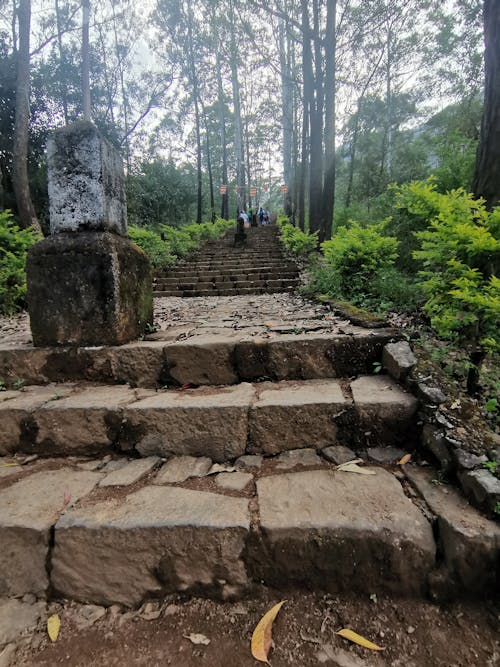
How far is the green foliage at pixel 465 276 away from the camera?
1.71m

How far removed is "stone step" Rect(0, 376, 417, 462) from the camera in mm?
1715

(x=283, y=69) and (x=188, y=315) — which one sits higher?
(x=283, y=69)

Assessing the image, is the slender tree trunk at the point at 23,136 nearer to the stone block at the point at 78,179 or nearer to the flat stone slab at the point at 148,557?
the stone block at the point at 78,179

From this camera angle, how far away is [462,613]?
1.12 metres

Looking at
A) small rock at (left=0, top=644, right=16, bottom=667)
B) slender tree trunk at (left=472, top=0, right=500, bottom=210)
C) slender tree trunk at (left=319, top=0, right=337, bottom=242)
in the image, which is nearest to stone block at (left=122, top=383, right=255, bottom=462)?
small rock at (left=0, top=644, right=16, bottom=667)

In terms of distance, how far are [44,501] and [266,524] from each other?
0.94 m

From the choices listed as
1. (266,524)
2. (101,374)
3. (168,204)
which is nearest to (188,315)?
(101,374)

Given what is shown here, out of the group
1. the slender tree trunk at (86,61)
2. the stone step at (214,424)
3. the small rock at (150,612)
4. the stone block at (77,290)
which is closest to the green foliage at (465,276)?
the stone step at (214,424)

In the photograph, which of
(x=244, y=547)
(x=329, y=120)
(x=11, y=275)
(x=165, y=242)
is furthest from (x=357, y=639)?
(x=329, y=120)

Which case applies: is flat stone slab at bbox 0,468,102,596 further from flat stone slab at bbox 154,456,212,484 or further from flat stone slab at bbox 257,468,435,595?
flat stone slab at bbox 257,468,435,595

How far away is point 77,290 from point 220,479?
61.2 inches

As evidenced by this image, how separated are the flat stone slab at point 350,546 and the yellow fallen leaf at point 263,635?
0.34 ft

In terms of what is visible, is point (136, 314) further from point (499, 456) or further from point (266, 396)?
point (499, 456)

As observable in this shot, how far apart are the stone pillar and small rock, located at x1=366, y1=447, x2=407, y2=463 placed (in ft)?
5.62
